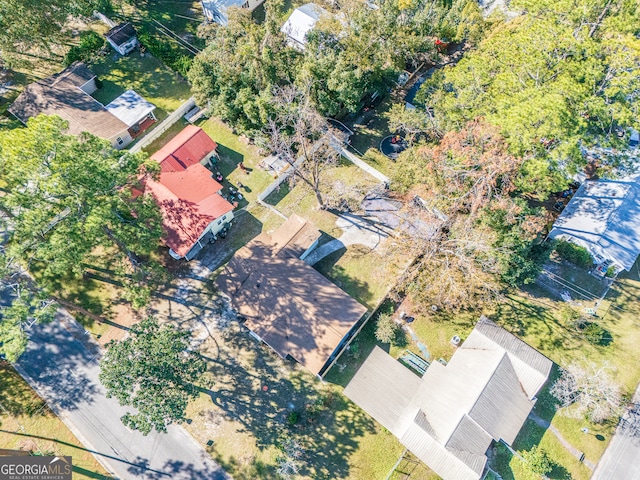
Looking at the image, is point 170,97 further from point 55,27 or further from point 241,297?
point 241,297

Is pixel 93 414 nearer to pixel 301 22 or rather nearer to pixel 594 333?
pixel 594 333

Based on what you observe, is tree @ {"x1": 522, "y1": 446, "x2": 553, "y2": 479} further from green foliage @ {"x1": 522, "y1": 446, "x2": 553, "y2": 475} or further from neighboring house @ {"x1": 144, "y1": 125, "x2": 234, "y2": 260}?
neighboring house @ {"x1": 144, "y1": 125, "x2": 234, "y2": 260}

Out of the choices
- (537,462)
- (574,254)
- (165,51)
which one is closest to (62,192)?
(165,51)

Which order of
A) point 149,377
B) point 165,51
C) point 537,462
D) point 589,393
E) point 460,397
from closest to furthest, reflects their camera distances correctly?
point 149,377
point 537,462
point 460,397
point 589,393
point 165,51

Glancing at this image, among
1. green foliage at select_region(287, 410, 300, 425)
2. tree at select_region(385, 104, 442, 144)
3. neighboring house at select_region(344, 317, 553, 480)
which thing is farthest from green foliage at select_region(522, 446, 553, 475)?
tree at select_region(385, 104, 442, 144)

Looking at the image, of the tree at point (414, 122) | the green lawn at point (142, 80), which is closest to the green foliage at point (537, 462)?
the tree at point (414, 122)

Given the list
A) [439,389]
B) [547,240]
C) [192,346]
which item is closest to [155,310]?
[192,346]
